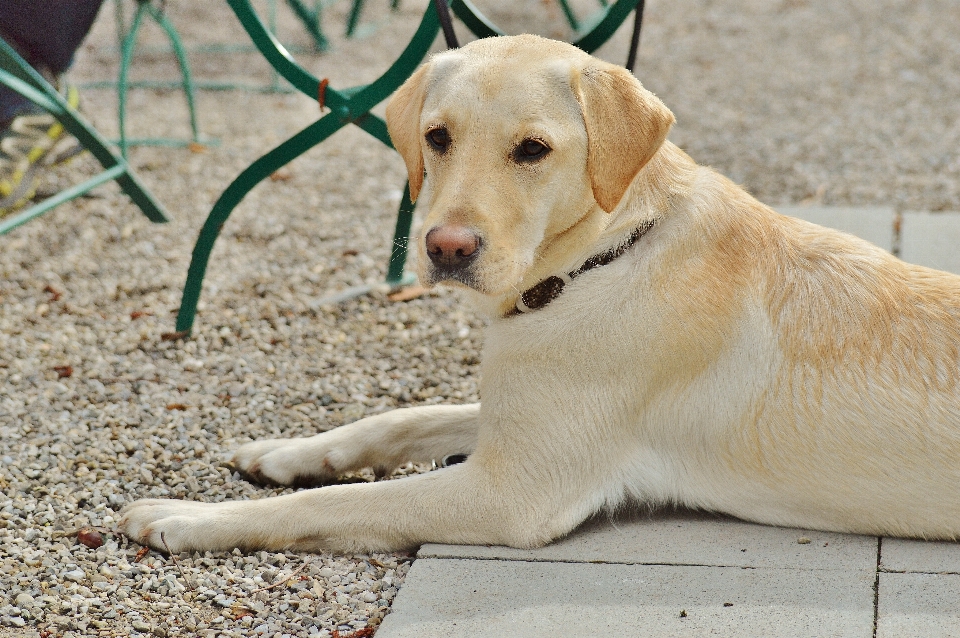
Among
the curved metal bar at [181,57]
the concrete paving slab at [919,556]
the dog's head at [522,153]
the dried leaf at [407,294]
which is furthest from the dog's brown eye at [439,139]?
the curved metal bar at [181,57]

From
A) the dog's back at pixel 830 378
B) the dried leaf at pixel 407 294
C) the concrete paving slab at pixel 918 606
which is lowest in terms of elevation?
the dried leaf at pixel 407 294

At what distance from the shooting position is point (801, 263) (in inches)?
118

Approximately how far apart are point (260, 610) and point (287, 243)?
9.57ft

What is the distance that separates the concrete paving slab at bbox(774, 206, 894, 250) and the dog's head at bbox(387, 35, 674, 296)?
2.63m

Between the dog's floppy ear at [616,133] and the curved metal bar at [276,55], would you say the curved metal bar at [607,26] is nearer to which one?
the curved metal bar at [276,55]

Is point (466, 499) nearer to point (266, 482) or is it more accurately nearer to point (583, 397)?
point (583, 397)

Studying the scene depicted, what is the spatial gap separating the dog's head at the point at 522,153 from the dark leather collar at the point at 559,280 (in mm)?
125

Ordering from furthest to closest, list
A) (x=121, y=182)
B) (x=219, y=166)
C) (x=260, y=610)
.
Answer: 1. (x=219, y=166)
2. (x=121, y=182)
3. (x=260, y=610)

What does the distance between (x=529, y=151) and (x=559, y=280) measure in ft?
1.30

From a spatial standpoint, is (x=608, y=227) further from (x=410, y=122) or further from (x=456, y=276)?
(x=410, y=122)

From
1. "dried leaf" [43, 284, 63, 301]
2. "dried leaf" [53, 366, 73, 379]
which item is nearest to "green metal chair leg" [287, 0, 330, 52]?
"dried leaf" [43, 284, 63, 301]

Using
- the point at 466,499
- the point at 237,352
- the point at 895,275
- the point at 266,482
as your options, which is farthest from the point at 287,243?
the point at 895,275

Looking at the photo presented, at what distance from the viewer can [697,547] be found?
9.49 feet

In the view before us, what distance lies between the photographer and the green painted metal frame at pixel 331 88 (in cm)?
387
